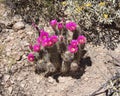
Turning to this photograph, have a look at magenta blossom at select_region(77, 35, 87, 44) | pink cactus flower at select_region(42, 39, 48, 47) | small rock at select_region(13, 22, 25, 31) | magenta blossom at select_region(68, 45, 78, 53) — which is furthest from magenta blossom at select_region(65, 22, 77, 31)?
small rock at select_region(13, 22, 25, 31)

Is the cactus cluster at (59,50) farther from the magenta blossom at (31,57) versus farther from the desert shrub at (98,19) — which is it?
the desert shrub at (98,19)

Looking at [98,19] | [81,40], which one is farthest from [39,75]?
[98,19]

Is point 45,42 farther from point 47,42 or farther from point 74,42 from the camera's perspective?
point 74,42

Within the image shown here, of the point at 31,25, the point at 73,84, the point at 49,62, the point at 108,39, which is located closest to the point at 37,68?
the point at 49,62

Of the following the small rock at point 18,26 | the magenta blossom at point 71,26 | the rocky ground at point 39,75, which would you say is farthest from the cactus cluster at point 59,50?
the small rock at point 18,26

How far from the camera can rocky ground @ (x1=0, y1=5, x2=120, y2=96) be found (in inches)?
128

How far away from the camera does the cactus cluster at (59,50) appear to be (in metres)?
3.13

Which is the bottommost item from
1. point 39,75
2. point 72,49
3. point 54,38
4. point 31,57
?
point 39,75

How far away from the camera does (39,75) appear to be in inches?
133

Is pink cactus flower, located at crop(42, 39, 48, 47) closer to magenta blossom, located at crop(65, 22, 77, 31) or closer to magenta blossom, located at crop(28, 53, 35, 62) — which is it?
magenta blossom, located at crop(28, 53, 35, 62)

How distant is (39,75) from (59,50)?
0.39 metres

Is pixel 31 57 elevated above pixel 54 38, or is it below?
below

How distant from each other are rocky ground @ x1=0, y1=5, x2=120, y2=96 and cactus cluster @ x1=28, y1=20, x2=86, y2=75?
13 cm

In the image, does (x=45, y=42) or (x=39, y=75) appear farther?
(x=39, y=75)
